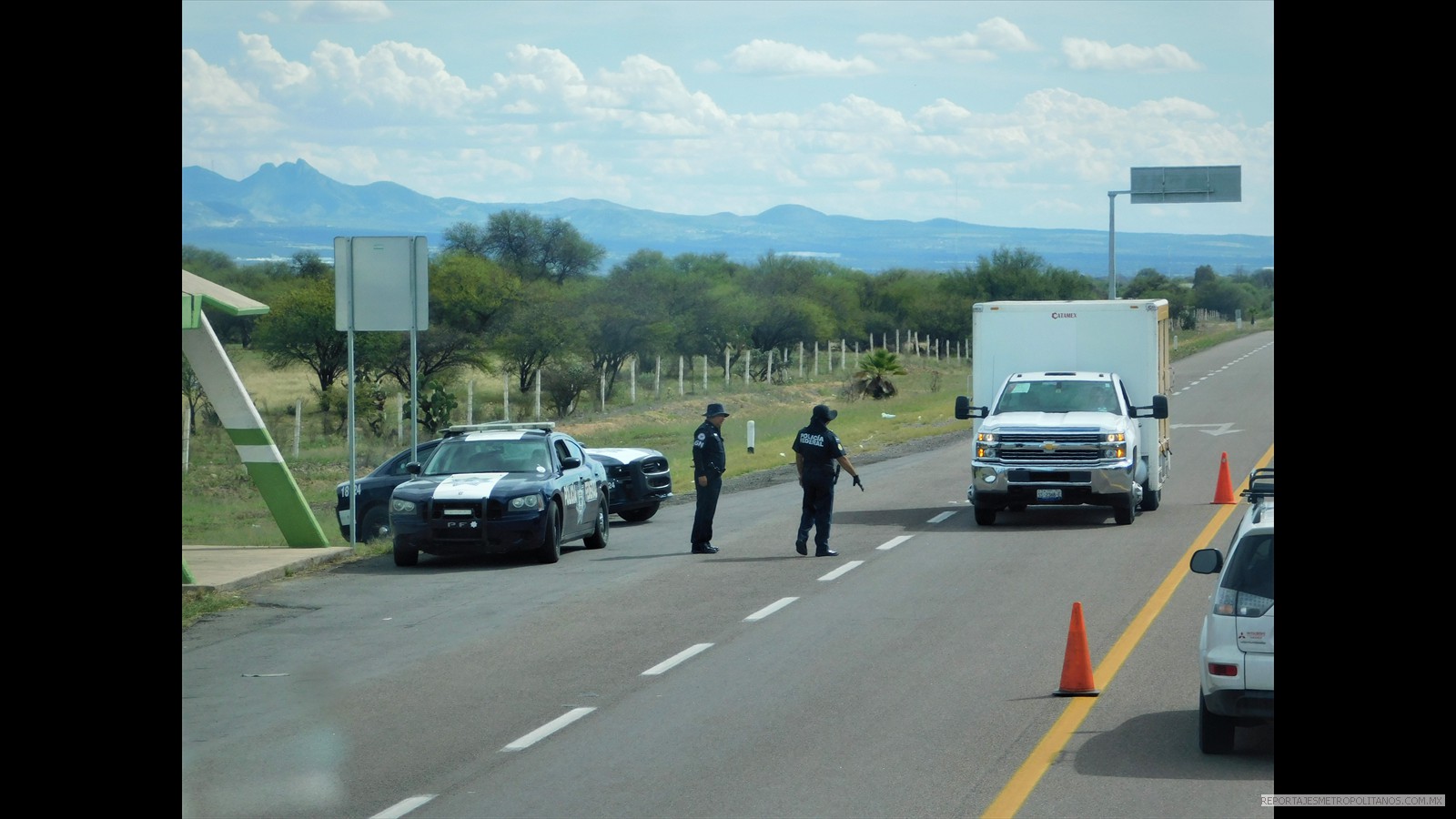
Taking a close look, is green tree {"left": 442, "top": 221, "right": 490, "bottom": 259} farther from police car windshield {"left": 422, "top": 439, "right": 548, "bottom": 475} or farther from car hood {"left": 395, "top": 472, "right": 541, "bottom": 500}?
car hood {"left": 395, "top": 472, "right": 541, "bottom": 500}

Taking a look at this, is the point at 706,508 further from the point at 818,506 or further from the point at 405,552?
the point at 405,552

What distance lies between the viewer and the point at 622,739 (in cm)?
931

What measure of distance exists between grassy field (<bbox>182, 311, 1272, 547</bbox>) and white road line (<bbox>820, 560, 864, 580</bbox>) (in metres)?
7.02

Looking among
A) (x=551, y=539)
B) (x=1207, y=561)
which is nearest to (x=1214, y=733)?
(x=1207, y=561)

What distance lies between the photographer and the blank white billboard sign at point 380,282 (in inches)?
768

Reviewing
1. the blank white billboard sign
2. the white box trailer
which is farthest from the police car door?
the white box trailer

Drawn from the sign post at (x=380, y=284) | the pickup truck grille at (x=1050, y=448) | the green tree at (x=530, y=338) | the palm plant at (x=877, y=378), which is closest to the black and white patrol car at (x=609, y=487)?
the sign post at (x=380, y=284)

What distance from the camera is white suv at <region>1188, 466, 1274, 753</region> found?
813 cm

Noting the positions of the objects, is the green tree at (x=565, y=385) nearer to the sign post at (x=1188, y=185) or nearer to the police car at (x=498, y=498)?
the sign post at (x=1188, y=185)

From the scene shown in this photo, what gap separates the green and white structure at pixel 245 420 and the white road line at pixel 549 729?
9.34 metres

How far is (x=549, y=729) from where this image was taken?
9680mm

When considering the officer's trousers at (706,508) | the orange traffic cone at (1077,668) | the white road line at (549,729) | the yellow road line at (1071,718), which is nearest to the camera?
the yellow road line at (1071,718)

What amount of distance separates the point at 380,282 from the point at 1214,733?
13.6 m
